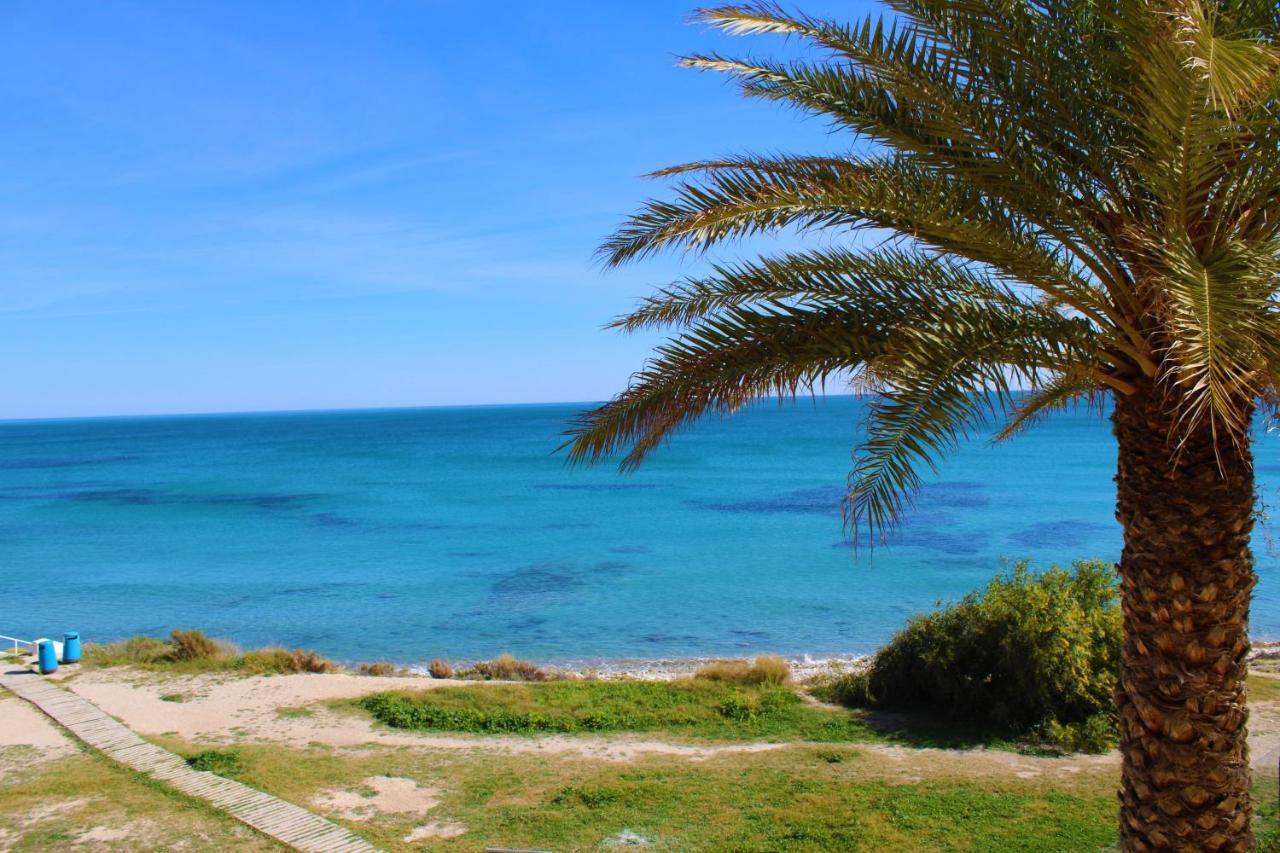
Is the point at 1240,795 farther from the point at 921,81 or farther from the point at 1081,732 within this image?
the point at 1081,732

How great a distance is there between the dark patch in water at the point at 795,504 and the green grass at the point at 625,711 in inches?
1297

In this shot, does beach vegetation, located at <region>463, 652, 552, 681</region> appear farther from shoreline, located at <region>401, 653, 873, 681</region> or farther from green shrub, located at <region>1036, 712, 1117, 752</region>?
green shrub, located at <region>1036, 712, 1117, 752</region>

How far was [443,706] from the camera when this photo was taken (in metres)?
15.8

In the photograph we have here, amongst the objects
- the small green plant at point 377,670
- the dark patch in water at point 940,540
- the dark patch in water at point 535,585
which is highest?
the dark patch in water at point 940,540

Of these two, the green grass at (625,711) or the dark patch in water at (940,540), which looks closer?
the green grass at (625,711)

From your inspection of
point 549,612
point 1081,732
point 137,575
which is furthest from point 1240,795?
point 137,575

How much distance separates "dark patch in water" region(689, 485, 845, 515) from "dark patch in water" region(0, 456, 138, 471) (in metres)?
78.6

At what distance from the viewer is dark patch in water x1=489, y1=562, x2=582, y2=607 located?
3198 centimetres

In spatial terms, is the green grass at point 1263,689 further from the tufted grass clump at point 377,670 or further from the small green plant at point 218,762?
the tufted grass clump at point 377,670

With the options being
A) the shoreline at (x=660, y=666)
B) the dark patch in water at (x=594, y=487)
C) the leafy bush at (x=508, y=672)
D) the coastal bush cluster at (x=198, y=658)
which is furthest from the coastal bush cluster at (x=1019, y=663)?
the dark patch in water at (x=594, y=487)

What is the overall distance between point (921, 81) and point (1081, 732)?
11.0 metres

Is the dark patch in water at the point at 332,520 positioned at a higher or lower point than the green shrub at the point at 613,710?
lower

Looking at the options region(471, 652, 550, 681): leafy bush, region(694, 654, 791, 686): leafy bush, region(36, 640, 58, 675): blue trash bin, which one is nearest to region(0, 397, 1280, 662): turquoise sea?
region(471, 652, 550, 681): leafy bush

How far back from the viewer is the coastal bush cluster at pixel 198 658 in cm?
1930
